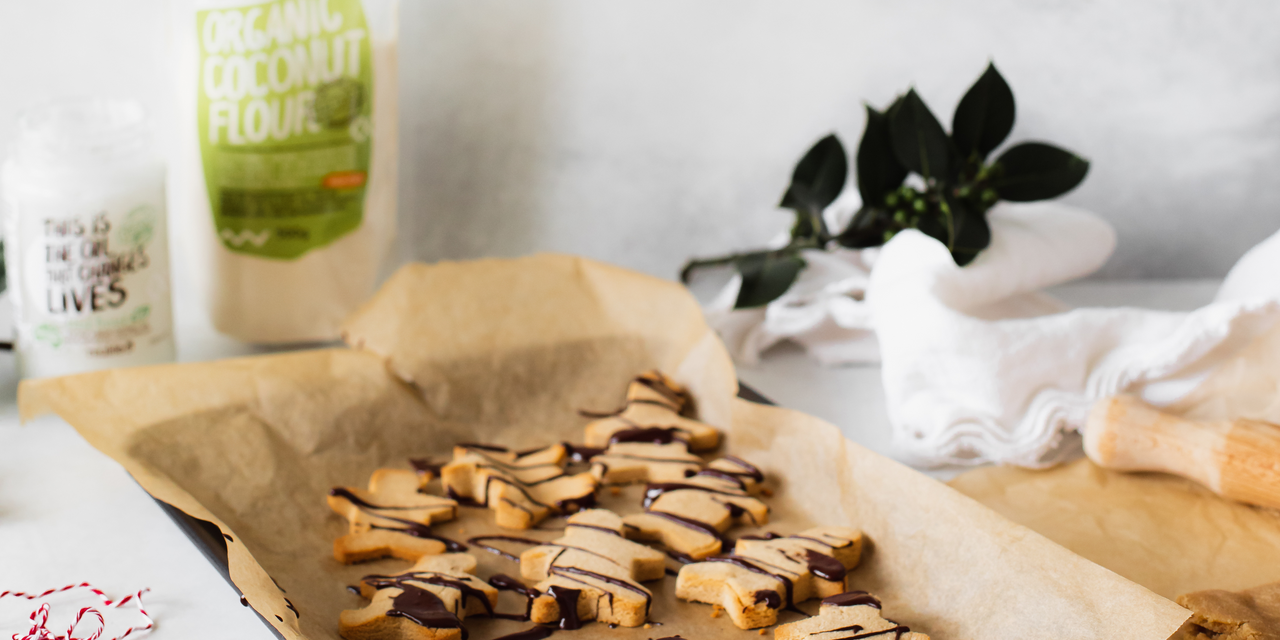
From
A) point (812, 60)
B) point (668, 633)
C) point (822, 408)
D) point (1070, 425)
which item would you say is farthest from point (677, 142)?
point (668, 633)

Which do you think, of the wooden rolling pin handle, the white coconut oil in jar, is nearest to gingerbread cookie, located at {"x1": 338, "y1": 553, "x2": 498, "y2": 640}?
the white coconut oil in jar

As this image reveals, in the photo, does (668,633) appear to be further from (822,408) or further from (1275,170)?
(1275,170)

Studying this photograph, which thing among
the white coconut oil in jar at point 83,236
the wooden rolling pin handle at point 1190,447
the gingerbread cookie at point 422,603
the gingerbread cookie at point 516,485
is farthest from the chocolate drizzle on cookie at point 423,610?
the wooden rolling pin handle at point 1190,447

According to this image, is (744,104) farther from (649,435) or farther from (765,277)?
(649,435)

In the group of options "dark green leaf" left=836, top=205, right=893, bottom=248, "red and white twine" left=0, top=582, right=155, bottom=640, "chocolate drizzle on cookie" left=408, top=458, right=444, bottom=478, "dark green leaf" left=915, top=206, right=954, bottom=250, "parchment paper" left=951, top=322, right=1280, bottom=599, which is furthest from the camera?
"dark green leaf" left=836, top=205, right=893, bottom=248

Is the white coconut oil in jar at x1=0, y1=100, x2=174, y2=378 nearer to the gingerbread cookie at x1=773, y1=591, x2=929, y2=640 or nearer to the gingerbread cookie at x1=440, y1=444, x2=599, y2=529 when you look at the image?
the gingerbread cookie at x1=440, y1=444, x2=599, y2=529

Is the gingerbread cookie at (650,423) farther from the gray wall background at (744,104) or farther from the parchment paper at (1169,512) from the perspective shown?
the gray wall background at (744,104)
